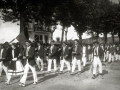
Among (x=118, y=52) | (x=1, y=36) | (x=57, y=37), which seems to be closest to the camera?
(x=118, y=52)

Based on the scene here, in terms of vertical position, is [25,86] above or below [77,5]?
below

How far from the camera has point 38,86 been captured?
8.84 m

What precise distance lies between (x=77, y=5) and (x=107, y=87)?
22.2 meters

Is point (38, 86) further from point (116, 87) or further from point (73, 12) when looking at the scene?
point (73, 12)

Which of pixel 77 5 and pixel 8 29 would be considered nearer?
pixel 77 5

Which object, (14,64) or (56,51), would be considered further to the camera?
(56,51)

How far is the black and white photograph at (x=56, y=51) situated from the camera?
9254mm

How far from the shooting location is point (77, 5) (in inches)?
1160

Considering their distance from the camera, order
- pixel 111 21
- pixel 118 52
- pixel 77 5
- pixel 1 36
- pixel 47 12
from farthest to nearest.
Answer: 1. pixel 111 21
2. pixel 1 36
3. pixel 77 5
4. pixel 118 52
5. pixel 47 12

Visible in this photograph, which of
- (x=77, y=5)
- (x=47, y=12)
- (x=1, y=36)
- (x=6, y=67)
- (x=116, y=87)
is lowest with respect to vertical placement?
(x=116, y=87)

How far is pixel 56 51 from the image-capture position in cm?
1323

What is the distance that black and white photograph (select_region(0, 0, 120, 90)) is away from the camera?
925cm

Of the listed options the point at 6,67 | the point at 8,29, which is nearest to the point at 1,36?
the point at 8,29

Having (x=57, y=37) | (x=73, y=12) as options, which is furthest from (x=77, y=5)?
(x=57, y=37)
